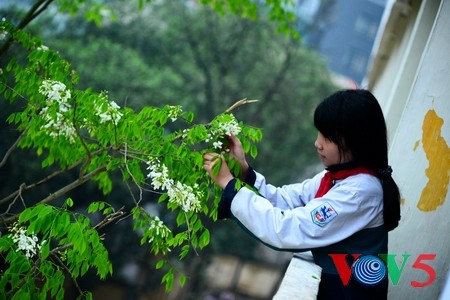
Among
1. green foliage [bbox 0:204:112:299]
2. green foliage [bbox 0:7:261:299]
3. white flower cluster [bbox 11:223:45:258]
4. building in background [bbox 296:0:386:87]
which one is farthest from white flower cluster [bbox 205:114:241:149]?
building in background [bbox 296:0:386:87]

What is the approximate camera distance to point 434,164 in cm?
355

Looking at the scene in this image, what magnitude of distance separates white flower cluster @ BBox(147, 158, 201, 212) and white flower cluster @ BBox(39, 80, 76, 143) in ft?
2.14

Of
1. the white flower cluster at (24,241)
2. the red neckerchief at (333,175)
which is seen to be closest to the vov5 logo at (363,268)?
the red neckerchief at (333,175)

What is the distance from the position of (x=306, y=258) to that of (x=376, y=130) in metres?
0.78

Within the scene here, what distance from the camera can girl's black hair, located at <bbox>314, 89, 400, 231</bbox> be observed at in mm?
2881

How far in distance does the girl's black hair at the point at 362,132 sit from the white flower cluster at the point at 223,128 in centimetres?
40

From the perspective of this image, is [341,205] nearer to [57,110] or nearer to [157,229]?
[157,229]

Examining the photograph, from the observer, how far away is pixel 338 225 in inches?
109

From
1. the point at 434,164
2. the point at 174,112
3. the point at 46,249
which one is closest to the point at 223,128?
the point at 174,112

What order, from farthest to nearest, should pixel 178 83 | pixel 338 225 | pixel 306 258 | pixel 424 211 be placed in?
Answer: pixel 178 83 → pixel 424 211 → pixel 306 258 → pixel 338 225

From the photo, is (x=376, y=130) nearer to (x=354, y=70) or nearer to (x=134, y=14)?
(x=134, y=14)

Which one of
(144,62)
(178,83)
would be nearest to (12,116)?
(178,83)

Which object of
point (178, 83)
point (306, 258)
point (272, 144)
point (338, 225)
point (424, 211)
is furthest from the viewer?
point (272, 144)

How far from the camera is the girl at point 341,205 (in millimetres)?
2777
